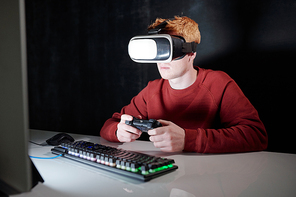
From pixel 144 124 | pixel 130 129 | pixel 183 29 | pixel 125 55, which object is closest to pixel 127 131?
pixel 130 129

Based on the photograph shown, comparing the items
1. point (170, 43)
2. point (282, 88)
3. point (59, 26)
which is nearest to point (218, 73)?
point (282, 88)

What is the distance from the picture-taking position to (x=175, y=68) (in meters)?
1.34

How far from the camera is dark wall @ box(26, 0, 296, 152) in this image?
4.26 ft

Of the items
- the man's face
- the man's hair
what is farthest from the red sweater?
the man's hair

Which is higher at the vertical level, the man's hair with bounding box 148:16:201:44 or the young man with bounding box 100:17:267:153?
the man's hair with bounding box 148:16:201:44

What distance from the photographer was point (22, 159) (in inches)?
17.1

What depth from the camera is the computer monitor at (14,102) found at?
0.42 m

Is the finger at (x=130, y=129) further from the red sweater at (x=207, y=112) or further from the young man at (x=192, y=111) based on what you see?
the red sweater at (x=207, y=112)

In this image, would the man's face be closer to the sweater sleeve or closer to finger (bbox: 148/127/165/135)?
the sweater sleeve

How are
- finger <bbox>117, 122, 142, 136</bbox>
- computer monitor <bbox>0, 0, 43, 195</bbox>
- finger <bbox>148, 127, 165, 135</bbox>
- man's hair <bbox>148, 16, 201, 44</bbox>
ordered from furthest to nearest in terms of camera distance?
man's hair <bbox>148, 16, 201, 44</bbox>
finger <bbox>117, 122, 142, 136</bbox>
finger <bbox>148, 127, 165, 135</bbox>
computer monitor <bbox>0, 0, 43, 195</bbox>

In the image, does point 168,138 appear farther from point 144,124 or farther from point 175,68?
point 175,68

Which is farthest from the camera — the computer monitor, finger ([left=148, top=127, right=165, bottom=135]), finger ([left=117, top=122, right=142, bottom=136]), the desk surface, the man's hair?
the man's hair

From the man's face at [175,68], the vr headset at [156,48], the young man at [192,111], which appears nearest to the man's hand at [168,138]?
the young man at [192,111]

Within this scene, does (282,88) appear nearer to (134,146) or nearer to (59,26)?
(134,146)
